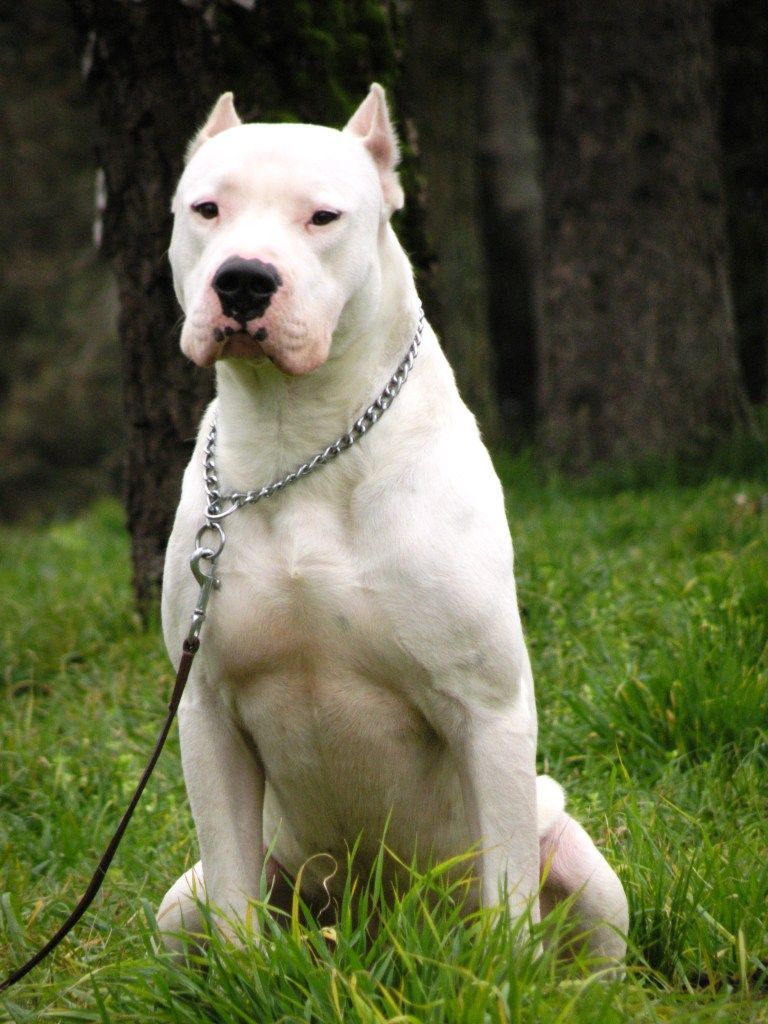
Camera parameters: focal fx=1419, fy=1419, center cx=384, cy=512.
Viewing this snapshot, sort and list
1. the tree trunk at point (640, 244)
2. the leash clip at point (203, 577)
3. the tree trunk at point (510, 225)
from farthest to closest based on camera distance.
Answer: the tree trunk at point (510, 225) → the tree trunk at point (640, 244) → the leash clip at point (203, 577)

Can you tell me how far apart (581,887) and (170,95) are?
131 inches

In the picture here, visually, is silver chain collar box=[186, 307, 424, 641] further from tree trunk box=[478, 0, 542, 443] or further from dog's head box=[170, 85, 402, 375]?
tree trunk box=[478, 0, 542, 443]

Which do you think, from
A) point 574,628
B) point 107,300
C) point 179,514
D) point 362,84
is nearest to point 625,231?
point 362,84

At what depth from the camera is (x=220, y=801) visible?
2844mm

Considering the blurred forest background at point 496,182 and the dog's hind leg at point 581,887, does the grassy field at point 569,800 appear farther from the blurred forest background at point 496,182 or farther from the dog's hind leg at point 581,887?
the blurred forest background at point 496,182

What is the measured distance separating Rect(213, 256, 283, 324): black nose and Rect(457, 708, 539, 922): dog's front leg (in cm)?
87

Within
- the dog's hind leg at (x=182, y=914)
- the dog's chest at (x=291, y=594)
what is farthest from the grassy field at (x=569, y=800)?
the dog's chest at (x=291, y=594)

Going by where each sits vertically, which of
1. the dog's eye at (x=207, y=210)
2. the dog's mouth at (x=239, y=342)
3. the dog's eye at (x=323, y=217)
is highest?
the dog's eye at (x=207, y=210)

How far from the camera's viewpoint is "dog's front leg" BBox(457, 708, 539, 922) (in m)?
2.69

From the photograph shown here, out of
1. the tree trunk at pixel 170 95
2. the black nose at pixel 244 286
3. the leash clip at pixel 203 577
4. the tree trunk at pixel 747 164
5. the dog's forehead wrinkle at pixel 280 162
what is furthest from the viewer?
the tree trunk at pixel 747 164

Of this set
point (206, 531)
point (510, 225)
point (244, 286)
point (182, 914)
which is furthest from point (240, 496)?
point (510, 225)

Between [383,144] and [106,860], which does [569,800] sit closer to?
[106,860]

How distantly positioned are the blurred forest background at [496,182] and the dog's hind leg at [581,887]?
156 centimetres

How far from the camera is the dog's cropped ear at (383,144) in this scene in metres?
2.88
